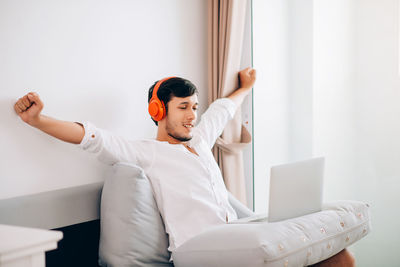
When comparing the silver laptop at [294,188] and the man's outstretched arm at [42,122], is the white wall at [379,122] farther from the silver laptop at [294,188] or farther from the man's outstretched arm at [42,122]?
the man's outstretched arm at [42,122]

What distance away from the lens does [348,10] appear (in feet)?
6.95

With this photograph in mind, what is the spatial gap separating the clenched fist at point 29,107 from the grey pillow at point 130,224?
36 cm

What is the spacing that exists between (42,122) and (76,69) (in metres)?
0.32

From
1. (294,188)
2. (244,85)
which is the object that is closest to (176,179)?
(294,188)

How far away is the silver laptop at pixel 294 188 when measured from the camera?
145 centimetres

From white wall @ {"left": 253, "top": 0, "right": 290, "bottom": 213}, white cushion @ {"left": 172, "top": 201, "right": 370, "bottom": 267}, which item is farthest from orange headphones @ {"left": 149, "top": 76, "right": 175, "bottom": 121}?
white wall @ {"left": 253, "top": 0, "right": 290, "bottom": 213}

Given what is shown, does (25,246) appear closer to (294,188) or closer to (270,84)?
(294,188)

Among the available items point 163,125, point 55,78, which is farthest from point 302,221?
point 55,78

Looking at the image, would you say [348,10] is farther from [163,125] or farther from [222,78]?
[163,125]

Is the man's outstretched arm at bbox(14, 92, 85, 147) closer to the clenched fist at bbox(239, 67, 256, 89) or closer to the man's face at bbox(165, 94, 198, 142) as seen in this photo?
the man's face at bbox(165, 94, 198, 142)

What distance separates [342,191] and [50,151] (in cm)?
141

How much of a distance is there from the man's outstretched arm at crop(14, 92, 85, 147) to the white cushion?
56 cm

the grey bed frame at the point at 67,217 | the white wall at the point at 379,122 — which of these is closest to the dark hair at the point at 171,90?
the grey bed frame at the point at 67,217

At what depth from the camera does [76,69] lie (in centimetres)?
174
